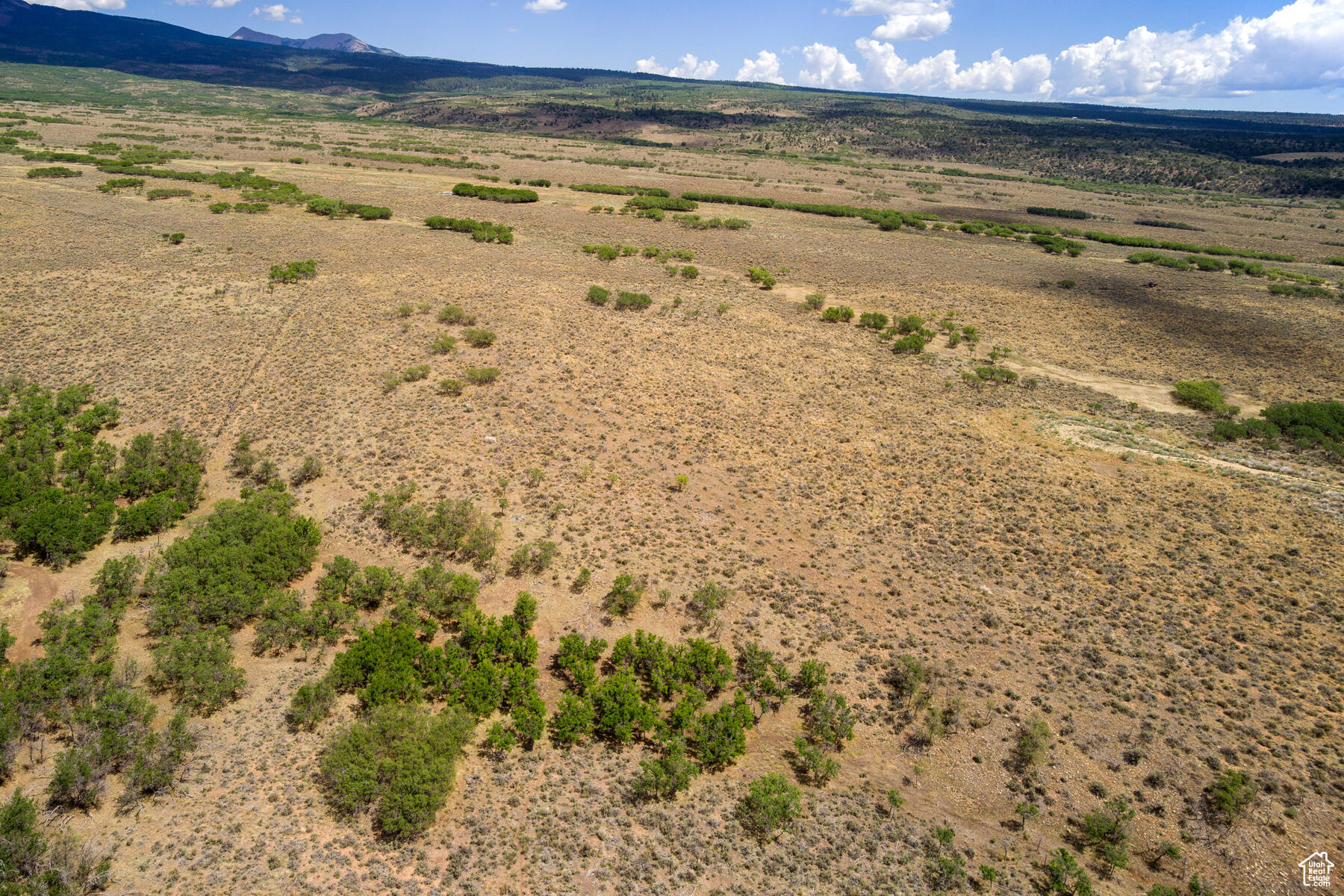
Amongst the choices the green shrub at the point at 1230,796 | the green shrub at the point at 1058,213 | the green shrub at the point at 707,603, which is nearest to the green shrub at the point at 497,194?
the green shrub at the point at 707,603

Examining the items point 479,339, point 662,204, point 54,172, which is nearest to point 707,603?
point 479,339

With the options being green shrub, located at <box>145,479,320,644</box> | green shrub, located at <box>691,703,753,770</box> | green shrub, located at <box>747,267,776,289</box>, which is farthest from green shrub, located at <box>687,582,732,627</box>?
green shrub, located at <box>747,267,776,289</box>

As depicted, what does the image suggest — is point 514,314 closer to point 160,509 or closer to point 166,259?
point 160,509

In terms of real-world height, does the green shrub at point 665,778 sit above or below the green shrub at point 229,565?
below

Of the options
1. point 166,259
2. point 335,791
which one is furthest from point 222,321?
point 335,791

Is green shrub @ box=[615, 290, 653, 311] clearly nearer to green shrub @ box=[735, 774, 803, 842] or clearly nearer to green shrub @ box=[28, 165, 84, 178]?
green shrub @ box=[735, 774, 803, 842]

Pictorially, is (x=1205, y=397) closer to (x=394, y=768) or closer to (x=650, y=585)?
(x=650, y=585)

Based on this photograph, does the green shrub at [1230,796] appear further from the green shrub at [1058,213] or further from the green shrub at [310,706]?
the green shrub at [1058,213]
